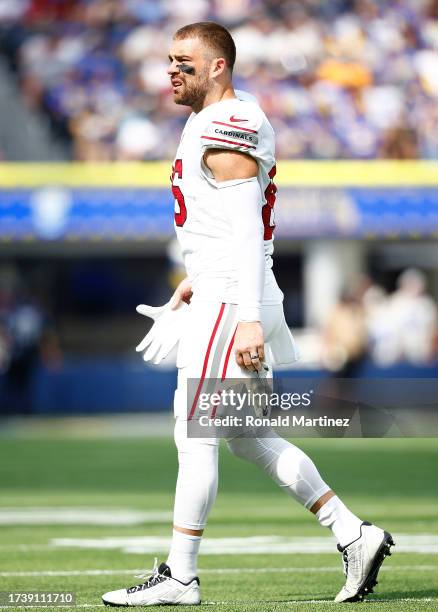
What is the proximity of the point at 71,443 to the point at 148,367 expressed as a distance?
14.2 feet

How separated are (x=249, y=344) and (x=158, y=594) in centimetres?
90

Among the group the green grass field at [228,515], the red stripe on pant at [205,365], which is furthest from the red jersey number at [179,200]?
the green grass field at [228,515]

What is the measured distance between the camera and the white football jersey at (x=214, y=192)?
4.50 metres

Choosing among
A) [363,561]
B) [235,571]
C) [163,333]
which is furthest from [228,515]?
[363,561]

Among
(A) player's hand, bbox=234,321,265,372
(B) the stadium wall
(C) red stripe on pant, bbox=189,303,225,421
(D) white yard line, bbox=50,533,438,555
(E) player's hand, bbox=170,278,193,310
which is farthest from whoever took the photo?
(B) the stadium wall

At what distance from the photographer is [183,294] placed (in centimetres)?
494

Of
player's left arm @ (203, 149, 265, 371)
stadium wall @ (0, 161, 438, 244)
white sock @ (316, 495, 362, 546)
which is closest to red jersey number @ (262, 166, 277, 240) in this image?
player's left arm @ (203, 149, 265, 371)

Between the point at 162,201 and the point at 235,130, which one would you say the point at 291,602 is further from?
the point at 162,201

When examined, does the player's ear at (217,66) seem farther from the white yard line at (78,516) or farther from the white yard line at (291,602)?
the white yard line at (78,516)

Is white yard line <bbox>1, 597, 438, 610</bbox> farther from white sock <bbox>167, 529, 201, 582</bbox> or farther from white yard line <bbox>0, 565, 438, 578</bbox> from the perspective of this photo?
white yard line <bbox>0, 565, 438, 578</bbox>

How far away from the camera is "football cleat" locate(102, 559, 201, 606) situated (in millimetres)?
4547

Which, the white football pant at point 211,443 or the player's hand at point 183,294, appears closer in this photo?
the white football pant at point 211,443

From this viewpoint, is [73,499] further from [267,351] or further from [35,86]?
[35,86]

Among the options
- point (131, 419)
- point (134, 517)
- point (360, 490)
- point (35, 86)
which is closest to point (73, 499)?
point (134, 517)
